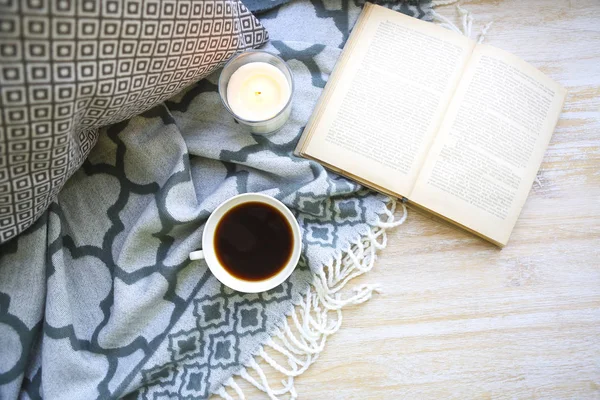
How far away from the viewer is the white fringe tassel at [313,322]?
2.58 ft

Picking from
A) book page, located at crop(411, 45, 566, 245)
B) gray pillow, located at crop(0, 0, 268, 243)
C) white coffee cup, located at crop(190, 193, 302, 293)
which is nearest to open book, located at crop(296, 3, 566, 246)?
book page, located at crop(411, 45, 566, 245)

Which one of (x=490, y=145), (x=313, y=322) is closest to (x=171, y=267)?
(x=313, y=322)

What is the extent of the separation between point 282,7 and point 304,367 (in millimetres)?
615

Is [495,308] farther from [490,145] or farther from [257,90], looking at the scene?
[257,90]

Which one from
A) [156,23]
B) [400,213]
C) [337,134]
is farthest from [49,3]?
[400,213]

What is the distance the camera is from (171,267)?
79 cm

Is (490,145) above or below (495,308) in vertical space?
above

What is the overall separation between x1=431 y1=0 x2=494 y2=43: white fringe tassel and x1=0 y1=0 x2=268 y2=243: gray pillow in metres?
0.35

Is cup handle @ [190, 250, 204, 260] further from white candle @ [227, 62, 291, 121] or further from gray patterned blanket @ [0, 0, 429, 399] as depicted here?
white candle @ [227, 62, 291, 121]

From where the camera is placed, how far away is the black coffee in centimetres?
78

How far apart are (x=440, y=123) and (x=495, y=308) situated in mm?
316

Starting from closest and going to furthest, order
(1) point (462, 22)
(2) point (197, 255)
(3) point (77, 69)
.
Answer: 1. (3) point (77, 69)
2. (2) point (197, 255)
3. (1) point (462, 22)

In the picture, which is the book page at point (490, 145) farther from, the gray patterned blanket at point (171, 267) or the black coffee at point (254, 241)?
the black coffee at point (254, 241)

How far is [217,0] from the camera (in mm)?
703
